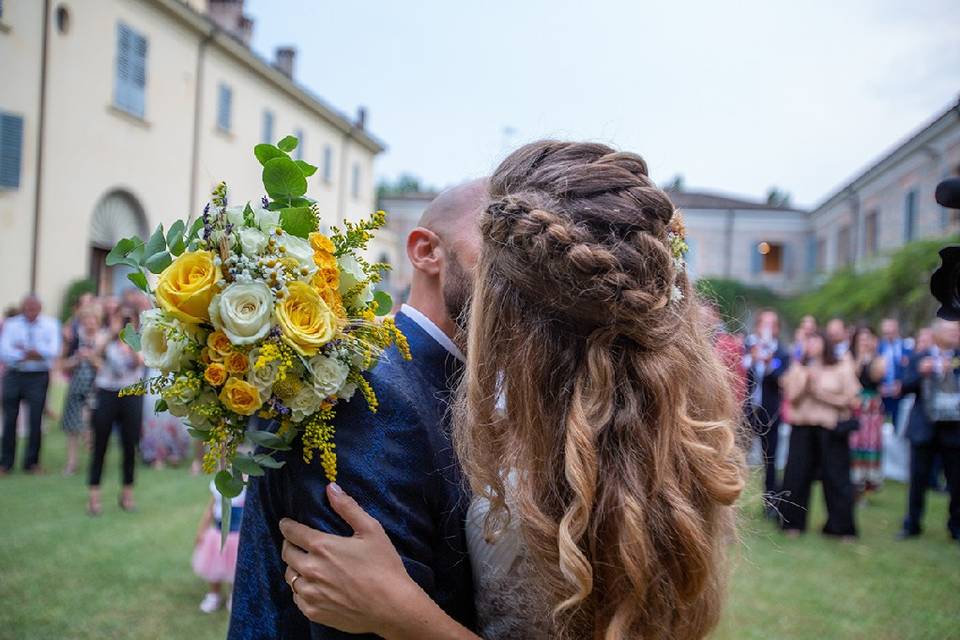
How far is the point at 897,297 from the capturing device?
890 inches

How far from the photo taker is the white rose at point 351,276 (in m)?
1.96

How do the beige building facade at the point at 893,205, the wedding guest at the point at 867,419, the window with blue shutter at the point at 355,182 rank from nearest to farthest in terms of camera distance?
1. the wedding guest at the point at 867,419
2. the beige building facade at the point at 893,205
3. the window with blue shutter at the point at 355,182

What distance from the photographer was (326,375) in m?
1.77

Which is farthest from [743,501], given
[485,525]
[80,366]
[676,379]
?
[80,366]

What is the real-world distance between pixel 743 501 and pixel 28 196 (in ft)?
57.1

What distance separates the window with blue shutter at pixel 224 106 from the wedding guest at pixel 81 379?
14163mm

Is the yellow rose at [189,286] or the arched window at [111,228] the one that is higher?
the arched window at [111,228]

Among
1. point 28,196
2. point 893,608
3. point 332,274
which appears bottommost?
point 893,608

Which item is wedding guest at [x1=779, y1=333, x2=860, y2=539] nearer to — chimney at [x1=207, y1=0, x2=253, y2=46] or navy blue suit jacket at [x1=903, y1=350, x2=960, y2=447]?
navy blue suit jacket at [x1=903, y1=350, x2=960, y2=447]

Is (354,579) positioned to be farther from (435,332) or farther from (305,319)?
(435,332)

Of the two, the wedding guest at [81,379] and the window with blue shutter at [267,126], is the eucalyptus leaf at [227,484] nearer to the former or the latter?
the wedding guest at [81,379]

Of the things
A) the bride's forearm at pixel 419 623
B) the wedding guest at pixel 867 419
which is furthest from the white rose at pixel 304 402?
the wedding guest at pixel 867 419

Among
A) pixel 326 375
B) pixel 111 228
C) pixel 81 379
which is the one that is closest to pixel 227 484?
pixel 326 375

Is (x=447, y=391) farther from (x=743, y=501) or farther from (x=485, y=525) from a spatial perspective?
(x=743, y=501)
